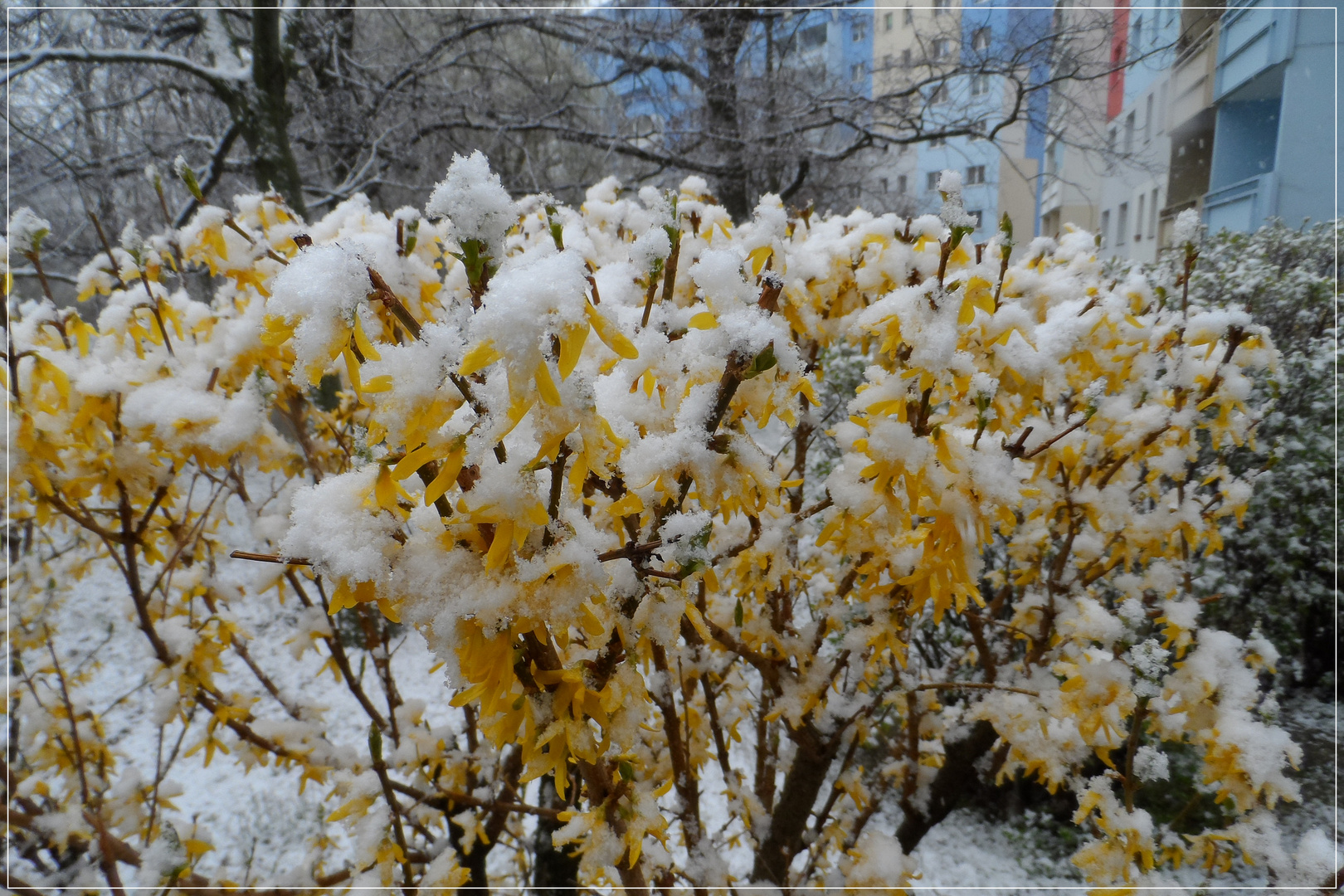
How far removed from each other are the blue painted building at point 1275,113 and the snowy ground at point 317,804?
6.00 ft

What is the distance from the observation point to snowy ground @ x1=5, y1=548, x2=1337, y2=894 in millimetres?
2232

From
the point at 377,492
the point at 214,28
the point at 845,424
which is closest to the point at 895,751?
the point at 845,424

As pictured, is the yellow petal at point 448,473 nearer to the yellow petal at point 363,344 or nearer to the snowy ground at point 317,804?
the yellow petal at point 363,344

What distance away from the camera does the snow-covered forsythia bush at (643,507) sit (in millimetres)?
618

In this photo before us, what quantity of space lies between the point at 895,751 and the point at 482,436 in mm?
2128

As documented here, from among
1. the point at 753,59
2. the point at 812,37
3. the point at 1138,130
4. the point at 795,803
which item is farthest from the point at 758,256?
the point at 753,59

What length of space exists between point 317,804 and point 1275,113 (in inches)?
173

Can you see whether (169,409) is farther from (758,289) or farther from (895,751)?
(895,751)

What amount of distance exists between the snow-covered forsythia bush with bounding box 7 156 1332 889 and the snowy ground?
14.0 inches

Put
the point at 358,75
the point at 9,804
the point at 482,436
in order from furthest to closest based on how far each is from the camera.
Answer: the point at 358,75 → the point at 9,804 → the point at 482,436

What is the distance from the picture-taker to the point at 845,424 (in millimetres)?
995

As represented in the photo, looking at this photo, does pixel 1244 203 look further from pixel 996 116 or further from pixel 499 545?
pixel 499 545

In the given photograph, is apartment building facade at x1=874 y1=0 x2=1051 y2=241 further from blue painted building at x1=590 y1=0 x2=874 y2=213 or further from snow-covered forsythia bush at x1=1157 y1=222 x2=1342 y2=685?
snow-covered forsythia bush at x1=1157 y1=222 x2=1342 y2=685

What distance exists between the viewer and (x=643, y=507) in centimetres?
74
